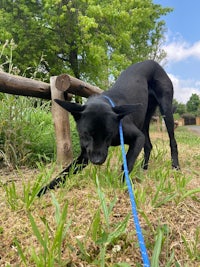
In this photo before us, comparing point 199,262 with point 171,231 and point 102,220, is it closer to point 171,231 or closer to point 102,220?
point 171,231

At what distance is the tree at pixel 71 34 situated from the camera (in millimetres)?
17156

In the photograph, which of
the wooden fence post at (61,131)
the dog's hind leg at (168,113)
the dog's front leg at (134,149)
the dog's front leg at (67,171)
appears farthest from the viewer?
the dog's hind leg at (168,113)

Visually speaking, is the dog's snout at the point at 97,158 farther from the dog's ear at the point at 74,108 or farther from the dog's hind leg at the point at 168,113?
the dog's hind leg at the point at 168,113

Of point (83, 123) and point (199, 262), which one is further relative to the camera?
point (83, 123)

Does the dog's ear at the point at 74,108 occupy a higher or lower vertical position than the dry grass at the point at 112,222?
higher

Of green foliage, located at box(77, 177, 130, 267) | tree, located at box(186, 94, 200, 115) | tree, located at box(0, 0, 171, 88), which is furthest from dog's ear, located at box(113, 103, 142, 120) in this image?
tree, located at box(186, 94, 200, 115)

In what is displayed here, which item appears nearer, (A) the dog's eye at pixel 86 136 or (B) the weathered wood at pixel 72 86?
(A) the dog's eye at pixel 86 136

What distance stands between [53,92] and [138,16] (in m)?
16.2

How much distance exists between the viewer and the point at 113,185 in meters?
2.62

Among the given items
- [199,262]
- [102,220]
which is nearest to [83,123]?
[102,220]

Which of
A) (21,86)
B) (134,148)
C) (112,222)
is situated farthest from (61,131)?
(112,222)

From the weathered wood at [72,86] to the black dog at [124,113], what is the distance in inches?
21.6

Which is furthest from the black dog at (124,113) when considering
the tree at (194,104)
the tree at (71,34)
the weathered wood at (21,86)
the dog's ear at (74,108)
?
the tree at (194,104)

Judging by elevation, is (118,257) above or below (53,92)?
below
